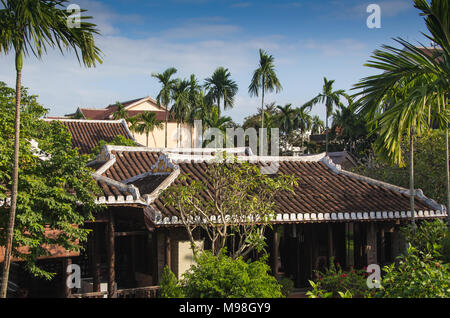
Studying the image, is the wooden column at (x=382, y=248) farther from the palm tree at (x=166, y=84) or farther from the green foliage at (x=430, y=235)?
the palm tree at (x=166, y=84)

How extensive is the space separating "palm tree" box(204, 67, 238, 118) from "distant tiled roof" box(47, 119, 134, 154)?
12168 mm

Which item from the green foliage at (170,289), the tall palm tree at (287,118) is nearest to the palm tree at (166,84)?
the tall palm tree at (287,118)

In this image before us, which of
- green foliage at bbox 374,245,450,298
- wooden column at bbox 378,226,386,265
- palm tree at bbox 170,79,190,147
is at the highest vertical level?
palm tree at bbox 170,79,190,147

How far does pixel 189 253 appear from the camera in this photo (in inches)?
469

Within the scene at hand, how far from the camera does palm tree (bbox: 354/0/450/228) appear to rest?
676 cm

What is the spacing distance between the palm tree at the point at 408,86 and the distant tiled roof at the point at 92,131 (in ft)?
74.6

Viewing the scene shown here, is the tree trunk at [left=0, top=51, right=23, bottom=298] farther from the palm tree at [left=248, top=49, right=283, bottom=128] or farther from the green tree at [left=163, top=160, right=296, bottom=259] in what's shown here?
the palm tree at [left=248, top=49, right=283, bottom=128]

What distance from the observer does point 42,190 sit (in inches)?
330

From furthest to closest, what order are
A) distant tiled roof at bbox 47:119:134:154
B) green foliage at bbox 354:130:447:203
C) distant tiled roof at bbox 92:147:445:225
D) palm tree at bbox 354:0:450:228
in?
distant tiled roof at bbox 47:119:134:154 → green foliage at bbox 354:130:447:203 → distant tiled roof at bbox 92:147:445:225 → palm tree at bbox 354:0:450:228

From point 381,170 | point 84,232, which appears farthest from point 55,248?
point 381,170

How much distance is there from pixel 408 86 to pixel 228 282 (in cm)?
402

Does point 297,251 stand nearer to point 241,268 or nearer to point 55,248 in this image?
point 55,248

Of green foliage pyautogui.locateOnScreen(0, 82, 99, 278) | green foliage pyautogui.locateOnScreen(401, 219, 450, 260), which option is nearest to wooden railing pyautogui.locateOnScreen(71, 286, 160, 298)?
green foliage pyautogui.locateOnScreen(0, 82, 99, 278)

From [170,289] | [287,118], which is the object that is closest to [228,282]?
[170,289]
